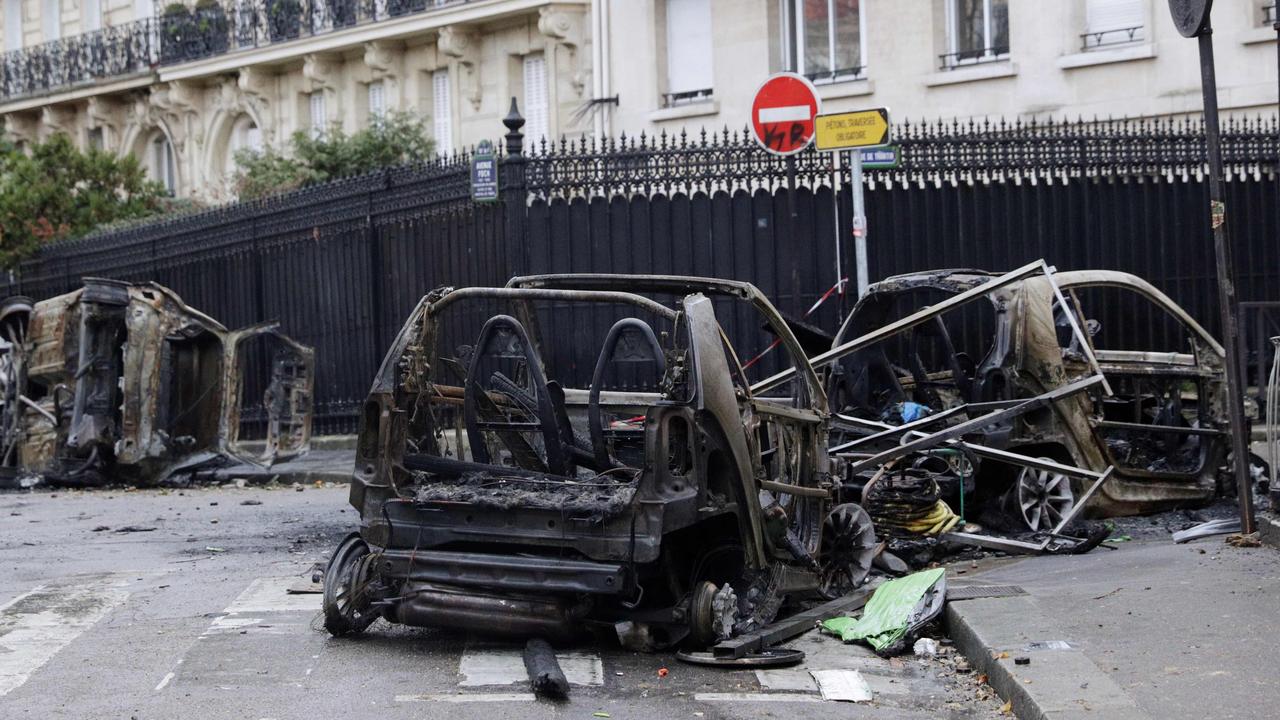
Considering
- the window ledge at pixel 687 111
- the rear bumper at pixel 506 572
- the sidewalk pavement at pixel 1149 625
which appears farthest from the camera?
the window ledge at pixel 687 111

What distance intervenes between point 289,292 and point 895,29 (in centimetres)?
890

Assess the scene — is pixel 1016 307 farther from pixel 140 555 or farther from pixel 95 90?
pixel 95 90

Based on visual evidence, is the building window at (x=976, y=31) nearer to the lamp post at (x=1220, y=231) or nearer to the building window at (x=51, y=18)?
the lamp post at (x=1220, y=231)

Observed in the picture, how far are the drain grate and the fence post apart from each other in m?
8.01

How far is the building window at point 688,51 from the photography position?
24281 millimetres

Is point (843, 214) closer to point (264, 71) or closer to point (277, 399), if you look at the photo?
point (277, 399)

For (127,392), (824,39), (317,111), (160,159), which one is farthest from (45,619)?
(160,159)

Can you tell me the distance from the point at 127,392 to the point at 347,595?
803 centimetres

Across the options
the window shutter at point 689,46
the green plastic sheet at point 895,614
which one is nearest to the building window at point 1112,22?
the window shutter at point 689,46

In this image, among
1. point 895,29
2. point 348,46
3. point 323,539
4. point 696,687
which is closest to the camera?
point 696,687

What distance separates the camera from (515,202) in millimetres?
15961

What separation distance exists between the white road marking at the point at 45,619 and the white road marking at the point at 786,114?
6.85 metres

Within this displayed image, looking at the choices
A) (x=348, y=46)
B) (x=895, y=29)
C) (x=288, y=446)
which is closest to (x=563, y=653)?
(x=288, y=446)

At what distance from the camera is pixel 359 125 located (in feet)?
102
